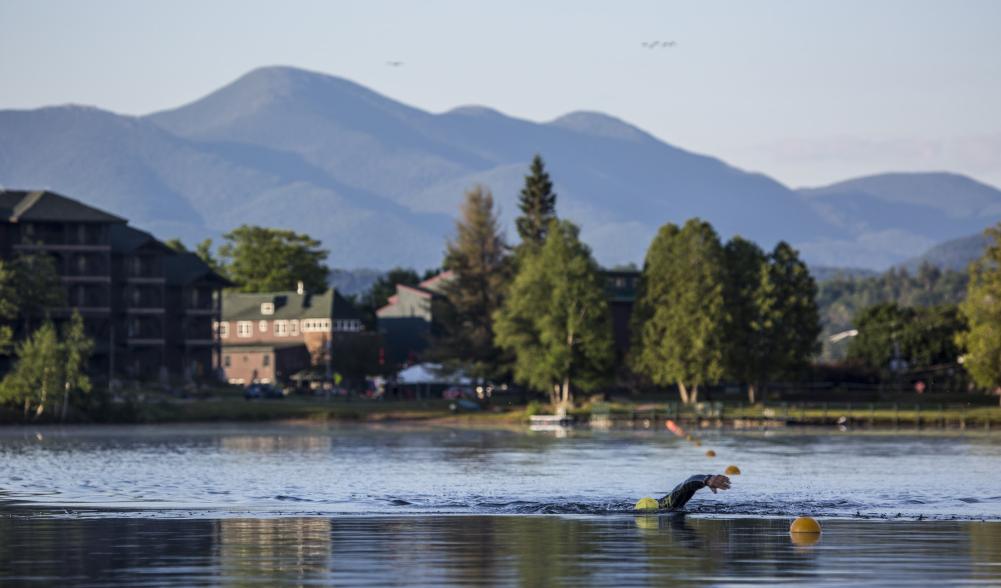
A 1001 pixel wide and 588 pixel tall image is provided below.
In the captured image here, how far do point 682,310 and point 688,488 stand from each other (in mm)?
90342

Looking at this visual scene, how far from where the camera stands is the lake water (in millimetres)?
31812

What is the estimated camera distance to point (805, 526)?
39625mm

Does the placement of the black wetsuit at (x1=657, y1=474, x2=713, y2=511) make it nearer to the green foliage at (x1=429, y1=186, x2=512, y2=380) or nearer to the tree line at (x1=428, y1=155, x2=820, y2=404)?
the tree line at (x1=428, y1=155, x2=820, y2=404)

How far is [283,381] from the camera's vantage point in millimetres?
180250

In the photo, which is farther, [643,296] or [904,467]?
[643,296]

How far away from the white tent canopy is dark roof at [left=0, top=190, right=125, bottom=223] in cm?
2925

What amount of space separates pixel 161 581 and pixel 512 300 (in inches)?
4347

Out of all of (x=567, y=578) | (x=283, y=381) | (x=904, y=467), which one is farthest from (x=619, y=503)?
(x=283, y=381)

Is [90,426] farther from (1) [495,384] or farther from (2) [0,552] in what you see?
(2) [0,552]

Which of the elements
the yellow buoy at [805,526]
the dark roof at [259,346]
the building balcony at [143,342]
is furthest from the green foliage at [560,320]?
the yellow buoy at [805,526]

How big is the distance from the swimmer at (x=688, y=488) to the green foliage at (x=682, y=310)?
287 feet

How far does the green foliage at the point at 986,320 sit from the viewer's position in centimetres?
12712

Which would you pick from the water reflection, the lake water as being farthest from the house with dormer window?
the water reflection

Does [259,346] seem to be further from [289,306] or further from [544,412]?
[544,412]
